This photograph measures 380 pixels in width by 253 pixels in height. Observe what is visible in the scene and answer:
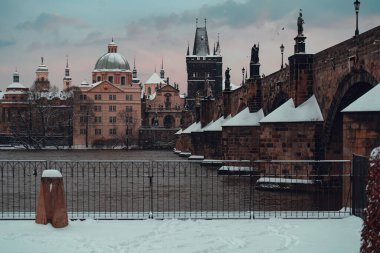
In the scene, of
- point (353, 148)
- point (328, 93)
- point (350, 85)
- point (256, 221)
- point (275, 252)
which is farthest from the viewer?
point (328, 93)

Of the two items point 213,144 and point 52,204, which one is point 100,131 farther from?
point 52,204

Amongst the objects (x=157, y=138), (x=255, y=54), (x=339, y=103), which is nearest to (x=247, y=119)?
(x=255, y=54)

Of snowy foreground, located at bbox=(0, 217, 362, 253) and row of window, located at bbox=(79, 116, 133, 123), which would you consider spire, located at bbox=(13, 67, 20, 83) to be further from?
snowy foreground, located at bbox=(0, 217, 362, 253)

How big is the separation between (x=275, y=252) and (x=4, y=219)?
5.84 m

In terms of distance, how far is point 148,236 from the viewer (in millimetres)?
8969

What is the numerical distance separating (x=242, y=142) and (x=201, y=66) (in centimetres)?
7320

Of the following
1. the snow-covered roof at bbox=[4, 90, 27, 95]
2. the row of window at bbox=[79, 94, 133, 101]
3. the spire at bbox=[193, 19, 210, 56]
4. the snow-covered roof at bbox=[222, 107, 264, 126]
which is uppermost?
the spire at bbox=[193, 19, 210, 56]

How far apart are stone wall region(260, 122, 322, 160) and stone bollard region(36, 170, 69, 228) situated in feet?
44.1

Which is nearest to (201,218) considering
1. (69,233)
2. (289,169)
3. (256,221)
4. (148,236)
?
(256,221)

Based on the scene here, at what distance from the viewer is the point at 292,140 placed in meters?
21.3

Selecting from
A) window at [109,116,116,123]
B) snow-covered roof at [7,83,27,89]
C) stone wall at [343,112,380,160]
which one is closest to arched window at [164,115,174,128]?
window at [109,116,116,123]

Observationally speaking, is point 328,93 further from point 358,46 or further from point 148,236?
point 148,236

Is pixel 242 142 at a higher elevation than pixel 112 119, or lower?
lower

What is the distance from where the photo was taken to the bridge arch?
58.5 ft
